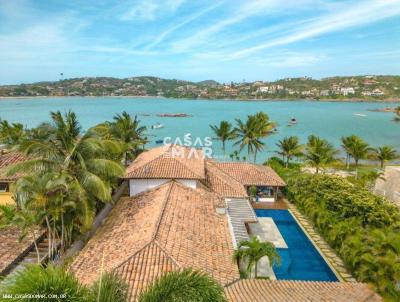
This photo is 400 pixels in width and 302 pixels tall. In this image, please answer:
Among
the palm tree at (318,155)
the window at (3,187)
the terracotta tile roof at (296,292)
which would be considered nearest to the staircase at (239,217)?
the terracotta tile roof at (296,292)

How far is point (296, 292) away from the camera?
13.0 meters

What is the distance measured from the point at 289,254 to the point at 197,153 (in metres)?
12.1

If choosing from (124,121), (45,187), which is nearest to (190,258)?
(45,187)

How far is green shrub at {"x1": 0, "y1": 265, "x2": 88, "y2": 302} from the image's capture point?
201 inches

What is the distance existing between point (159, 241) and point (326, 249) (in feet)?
43.7

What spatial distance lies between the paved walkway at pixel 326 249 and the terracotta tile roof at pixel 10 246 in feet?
54.5

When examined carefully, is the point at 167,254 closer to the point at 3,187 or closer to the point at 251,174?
the point at 3,187

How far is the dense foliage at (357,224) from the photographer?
13602 millimetres

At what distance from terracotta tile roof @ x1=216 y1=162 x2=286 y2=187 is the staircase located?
6.41m

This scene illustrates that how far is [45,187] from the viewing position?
13.9 meters

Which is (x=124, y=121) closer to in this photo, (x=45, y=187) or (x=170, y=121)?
(x=45, y=187)

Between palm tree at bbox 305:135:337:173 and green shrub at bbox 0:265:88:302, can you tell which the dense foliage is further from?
green shrub at bbox 0:265:88:302

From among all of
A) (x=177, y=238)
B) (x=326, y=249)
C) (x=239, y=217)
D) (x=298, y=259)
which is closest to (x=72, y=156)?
(x=177, y=238)

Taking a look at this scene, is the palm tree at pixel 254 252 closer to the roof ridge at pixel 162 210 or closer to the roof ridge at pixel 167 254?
the roof ridge at pixel 167 254
